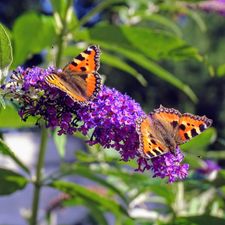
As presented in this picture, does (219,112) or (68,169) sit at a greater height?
(219,112)

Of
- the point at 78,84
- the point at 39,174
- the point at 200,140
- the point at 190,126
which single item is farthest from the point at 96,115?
the point at 200,140

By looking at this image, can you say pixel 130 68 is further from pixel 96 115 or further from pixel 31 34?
pixel 96 115

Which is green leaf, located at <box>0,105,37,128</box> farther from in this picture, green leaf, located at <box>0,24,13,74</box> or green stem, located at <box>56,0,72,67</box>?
green leaf, located at <box>0,24,13,74</box>

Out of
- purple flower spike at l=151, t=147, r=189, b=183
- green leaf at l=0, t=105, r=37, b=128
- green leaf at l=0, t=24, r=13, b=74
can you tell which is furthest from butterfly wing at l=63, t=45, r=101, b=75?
green leaf at l=0, t=105, r=37, b=128

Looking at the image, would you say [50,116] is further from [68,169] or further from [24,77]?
[68,169]

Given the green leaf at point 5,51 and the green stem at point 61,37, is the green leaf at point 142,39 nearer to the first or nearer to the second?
the green stem at point 61,37

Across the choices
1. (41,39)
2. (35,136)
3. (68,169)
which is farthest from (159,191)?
(35,136)
